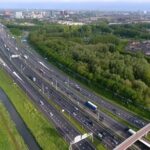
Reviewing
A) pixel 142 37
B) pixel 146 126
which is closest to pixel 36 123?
pixel 146 126

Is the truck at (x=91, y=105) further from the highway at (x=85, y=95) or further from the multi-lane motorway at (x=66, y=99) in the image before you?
the highway at (x=85, y=95)

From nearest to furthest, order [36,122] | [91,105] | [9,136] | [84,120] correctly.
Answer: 1. [9,136]
2. [36,122]
3. [84,120]
4. [91,105]

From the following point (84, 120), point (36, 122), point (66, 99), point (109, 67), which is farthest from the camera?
point (109, 67)

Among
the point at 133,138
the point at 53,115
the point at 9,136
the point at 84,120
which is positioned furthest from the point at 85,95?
the point at 133,138

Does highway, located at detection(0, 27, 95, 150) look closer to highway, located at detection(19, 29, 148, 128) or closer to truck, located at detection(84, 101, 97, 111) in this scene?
truck, located at detection(84, 101, 97, 111)

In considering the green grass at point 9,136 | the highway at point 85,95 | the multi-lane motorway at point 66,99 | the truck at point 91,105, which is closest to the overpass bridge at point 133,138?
the multi-lane motorway at point 66,99

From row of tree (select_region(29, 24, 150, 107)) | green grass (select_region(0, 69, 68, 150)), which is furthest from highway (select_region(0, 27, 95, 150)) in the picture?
row of tree (select_region(29, 24, 150, 107))

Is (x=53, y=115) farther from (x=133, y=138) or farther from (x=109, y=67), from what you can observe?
(x=109, y=67)
